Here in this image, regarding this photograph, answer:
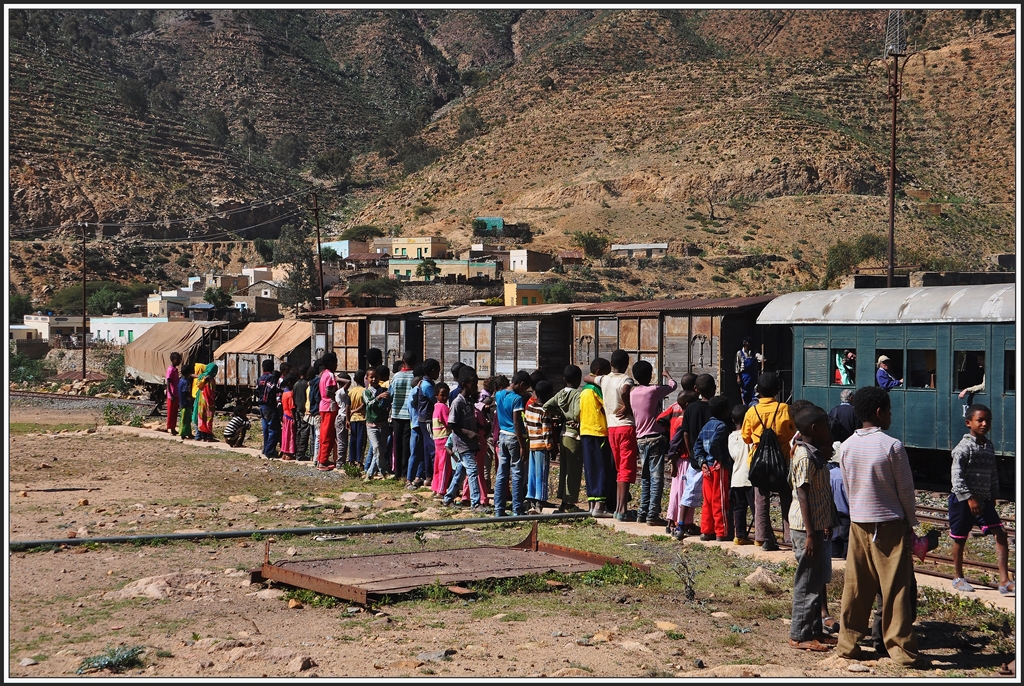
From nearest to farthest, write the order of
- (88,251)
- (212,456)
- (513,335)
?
(212,456), (513,335), (88,251)

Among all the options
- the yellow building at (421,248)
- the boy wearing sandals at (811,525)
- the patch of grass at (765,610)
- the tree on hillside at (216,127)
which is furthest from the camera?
the tree on hillside at (216,127)

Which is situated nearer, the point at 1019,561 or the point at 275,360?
the point at 1019,561

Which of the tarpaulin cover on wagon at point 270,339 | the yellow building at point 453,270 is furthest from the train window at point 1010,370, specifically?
the yellow building at point 453,270

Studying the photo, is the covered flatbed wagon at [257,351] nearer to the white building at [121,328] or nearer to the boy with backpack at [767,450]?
the boy with backpack at [767,450]

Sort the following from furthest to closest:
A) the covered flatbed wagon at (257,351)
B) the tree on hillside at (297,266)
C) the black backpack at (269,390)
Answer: the tree on hillside at (297,266) → the covered flatbed wagon at (257,351) → the black backpack at (269,390)

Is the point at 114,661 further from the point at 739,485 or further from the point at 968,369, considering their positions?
the point at 968,369

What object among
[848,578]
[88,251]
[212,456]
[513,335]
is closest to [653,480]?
[848,578]

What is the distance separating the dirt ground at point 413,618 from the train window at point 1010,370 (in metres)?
6.41

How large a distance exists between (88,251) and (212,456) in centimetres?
7825

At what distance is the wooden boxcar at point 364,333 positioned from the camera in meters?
27.7

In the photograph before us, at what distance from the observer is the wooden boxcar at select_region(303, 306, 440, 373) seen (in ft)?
90.9

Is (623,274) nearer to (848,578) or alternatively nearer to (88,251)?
(88,251)

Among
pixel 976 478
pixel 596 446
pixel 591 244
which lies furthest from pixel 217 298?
pixel 976 478

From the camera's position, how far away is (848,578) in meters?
6.67
